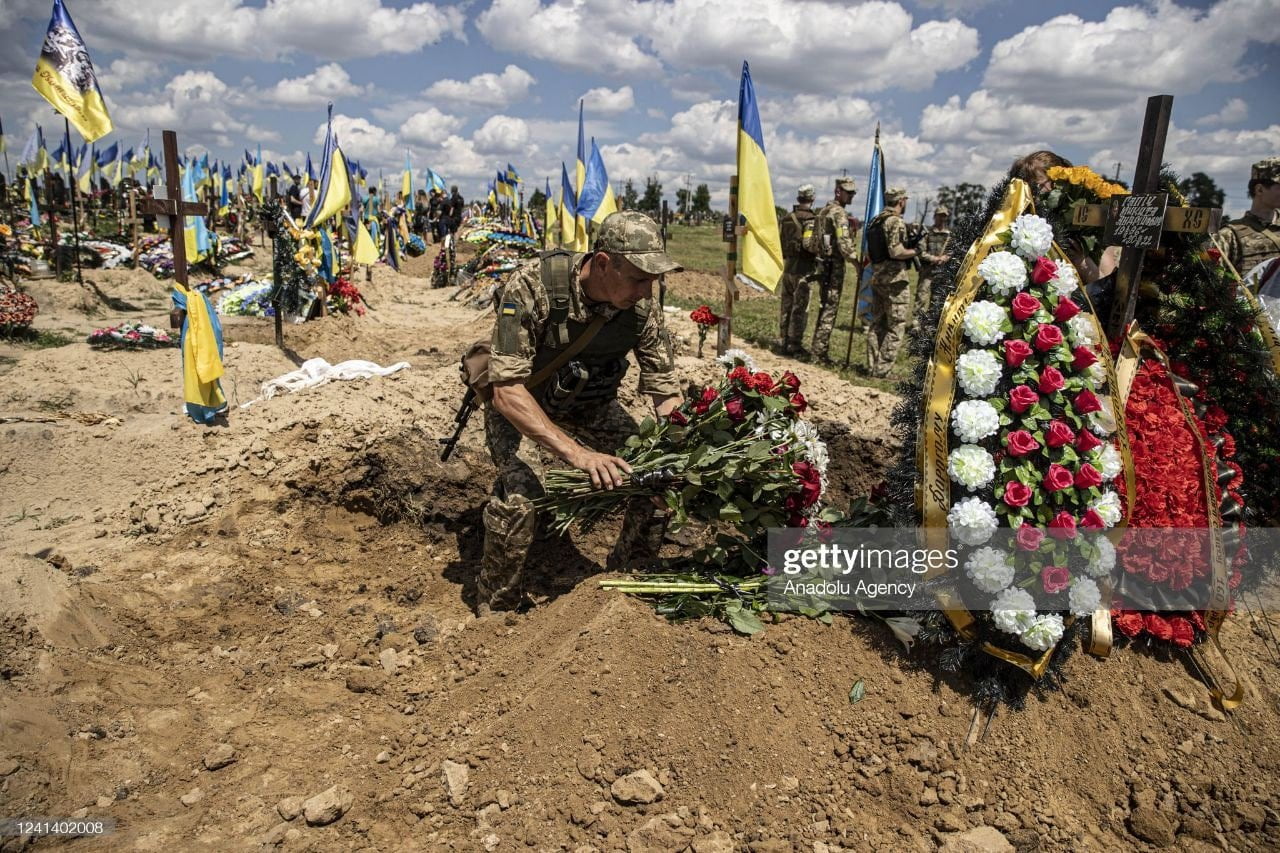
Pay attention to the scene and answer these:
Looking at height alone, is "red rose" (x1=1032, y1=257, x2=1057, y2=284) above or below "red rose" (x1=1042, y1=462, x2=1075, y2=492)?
above

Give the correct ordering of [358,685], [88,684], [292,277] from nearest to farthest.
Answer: [88,684] → [358,685] → [292,277]

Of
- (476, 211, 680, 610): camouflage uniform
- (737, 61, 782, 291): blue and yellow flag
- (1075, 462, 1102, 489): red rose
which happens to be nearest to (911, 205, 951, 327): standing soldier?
(737, 61, 782, 291): blue and yellow flag

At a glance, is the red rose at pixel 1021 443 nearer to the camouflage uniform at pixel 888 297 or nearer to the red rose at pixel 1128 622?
the red rose at pixel 1128 622

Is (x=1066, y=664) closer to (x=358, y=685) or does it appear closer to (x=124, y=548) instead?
(x=358, y=685)

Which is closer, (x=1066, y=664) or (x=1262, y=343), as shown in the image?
(x=1066, y=664)

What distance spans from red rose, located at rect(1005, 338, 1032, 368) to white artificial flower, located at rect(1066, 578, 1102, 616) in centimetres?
82

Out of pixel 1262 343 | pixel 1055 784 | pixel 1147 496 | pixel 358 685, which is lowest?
pixel 358 685

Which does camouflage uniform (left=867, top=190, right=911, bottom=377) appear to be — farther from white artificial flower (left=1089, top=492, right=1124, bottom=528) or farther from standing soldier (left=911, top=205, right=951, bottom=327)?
white artificial flower (left=1089, top=492, right=1124, bottom=528)

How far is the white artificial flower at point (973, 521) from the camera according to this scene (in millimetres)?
2746

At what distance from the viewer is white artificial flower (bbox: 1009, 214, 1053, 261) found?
9.46ft

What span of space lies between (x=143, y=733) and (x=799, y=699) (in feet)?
8.03

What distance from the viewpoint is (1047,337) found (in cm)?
282

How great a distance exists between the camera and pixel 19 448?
17.3ft

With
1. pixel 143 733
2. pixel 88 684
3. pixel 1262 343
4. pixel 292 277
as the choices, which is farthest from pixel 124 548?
pixel 292 277
